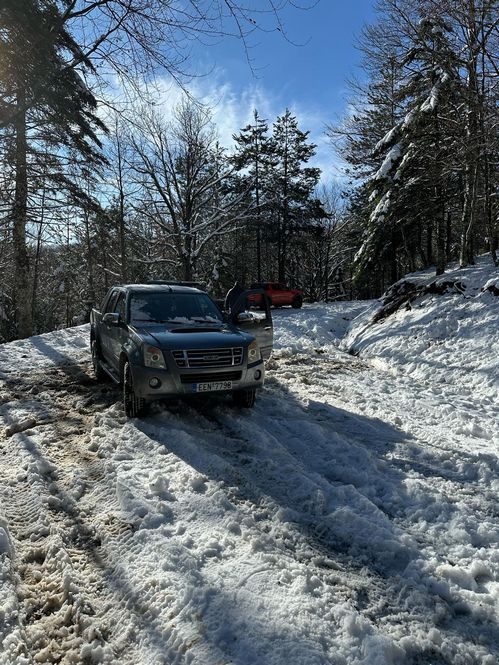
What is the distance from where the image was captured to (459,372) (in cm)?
869

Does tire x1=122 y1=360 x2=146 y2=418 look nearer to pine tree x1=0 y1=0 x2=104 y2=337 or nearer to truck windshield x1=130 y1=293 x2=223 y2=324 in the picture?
truck windshield x1=130 y1=293 x2=223 y2=324

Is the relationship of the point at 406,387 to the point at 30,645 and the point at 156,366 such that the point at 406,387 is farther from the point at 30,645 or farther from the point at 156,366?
the point at 30,645

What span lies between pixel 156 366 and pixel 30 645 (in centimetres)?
337

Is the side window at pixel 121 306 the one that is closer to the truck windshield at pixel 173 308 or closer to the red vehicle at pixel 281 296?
the truck windshield at pixel 173 308

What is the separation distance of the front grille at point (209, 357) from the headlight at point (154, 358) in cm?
17

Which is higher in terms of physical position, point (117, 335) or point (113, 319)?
point (113, 319)

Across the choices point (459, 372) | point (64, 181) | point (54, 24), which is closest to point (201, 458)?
point (54, 24)

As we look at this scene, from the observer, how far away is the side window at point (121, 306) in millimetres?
6873

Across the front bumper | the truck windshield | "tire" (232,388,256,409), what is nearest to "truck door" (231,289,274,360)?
the truck windshield

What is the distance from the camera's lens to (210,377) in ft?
18.4

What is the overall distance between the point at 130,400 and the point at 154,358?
0.76 meters

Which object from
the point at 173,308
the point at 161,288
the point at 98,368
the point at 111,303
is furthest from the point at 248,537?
the point at 98,368

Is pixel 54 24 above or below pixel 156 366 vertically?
above

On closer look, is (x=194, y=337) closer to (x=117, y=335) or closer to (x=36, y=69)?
(x=117, y=335)
